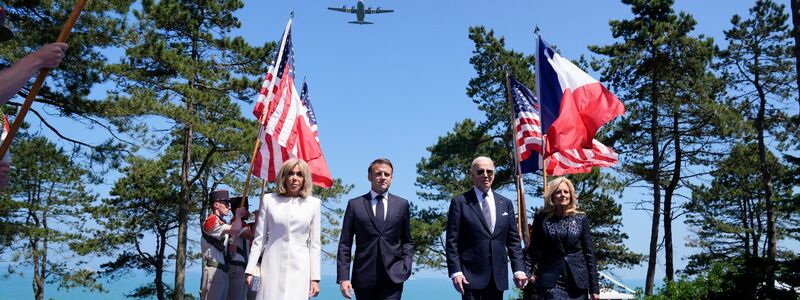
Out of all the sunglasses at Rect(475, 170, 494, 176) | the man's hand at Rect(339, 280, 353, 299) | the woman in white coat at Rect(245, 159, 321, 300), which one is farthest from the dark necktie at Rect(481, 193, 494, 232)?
the woman in white coat at Rect(245, 159, 321, 300)

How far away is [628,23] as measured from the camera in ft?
97.7

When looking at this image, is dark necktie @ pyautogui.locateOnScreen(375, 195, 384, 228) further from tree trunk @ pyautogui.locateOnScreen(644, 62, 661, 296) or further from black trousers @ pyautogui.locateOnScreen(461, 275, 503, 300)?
tree trunk @ pyautogui.locateOnScreen(644, 62, 661, 296)

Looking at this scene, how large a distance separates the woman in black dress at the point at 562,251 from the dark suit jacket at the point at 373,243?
124cm

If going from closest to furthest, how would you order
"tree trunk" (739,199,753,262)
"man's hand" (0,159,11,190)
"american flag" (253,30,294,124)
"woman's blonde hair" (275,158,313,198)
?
"man's hand" (0,159,11,190) < "woman's blonde hair" (275,158,313,198) < "american flag" (253,30,294,124) < "tree trunk" (739,199,753,262)

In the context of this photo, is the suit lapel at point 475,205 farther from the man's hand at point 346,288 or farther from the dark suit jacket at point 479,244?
the man's hand at point 346,288

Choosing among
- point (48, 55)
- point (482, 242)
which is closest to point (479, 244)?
point (482, 242)

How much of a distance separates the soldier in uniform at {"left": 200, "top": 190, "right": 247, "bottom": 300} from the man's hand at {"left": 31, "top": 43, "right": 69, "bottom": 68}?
5.24 meters

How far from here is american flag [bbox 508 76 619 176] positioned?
1028 centimetres

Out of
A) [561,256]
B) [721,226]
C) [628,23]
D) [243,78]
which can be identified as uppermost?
[628,23]

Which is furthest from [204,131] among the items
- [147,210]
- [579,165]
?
[579,165]

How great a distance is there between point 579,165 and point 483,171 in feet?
11.7

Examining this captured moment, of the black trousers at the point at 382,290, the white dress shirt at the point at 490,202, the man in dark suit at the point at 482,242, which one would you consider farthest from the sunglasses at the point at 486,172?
the black trousers at the point at 382,290

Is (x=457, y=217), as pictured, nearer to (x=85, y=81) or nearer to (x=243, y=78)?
(x=85, y=81)

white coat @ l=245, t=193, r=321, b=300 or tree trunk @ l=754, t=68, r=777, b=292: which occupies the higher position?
tree trunk @ l=754, t=68, r=777, b=292
